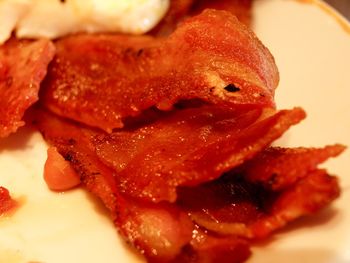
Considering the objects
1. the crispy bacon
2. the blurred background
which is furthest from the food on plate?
the blurred background

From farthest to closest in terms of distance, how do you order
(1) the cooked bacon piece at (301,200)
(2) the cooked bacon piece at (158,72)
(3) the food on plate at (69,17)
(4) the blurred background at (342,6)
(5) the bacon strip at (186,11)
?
(4) the blurred background at (342,6) < (5) the bacon strip at (186,11) < (3) the food on plate at (69,17) < (2) the cooked bacon piece at (158,72) < (1) the cooked bacon piece at (301,200)

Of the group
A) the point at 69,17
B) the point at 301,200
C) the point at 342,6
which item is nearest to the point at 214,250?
the point at 301,200

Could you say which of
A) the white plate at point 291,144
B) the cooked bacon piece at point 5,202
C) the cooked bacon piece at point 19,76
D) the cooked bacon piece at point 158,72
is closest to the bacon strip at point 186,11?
the white plate at point 291,144

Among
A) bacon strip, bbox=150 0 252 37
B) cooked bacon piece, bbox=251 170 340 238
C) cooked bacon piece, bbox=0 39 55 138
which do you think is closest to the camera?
cooked bacon piece, bbox=251 170 340 238

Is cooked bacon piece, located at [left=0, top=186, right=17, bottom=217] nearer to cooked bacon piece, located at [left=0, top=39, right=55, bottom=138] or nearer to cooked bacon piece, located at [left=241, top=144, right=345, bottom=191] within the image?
cooked bacon piece, located at [left=0, top=39, right=55, bottom=138]

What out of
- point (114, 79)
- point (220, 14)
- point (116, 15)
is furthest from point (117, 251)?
point (116, 15)

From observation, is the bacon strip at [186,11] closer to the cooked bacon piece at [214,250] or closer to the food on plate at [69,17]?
the food on plate at [69,17]

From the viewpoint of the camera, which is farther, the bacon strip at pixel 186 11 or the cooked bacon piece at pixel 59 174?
the bacon strip at pixel 186 11
